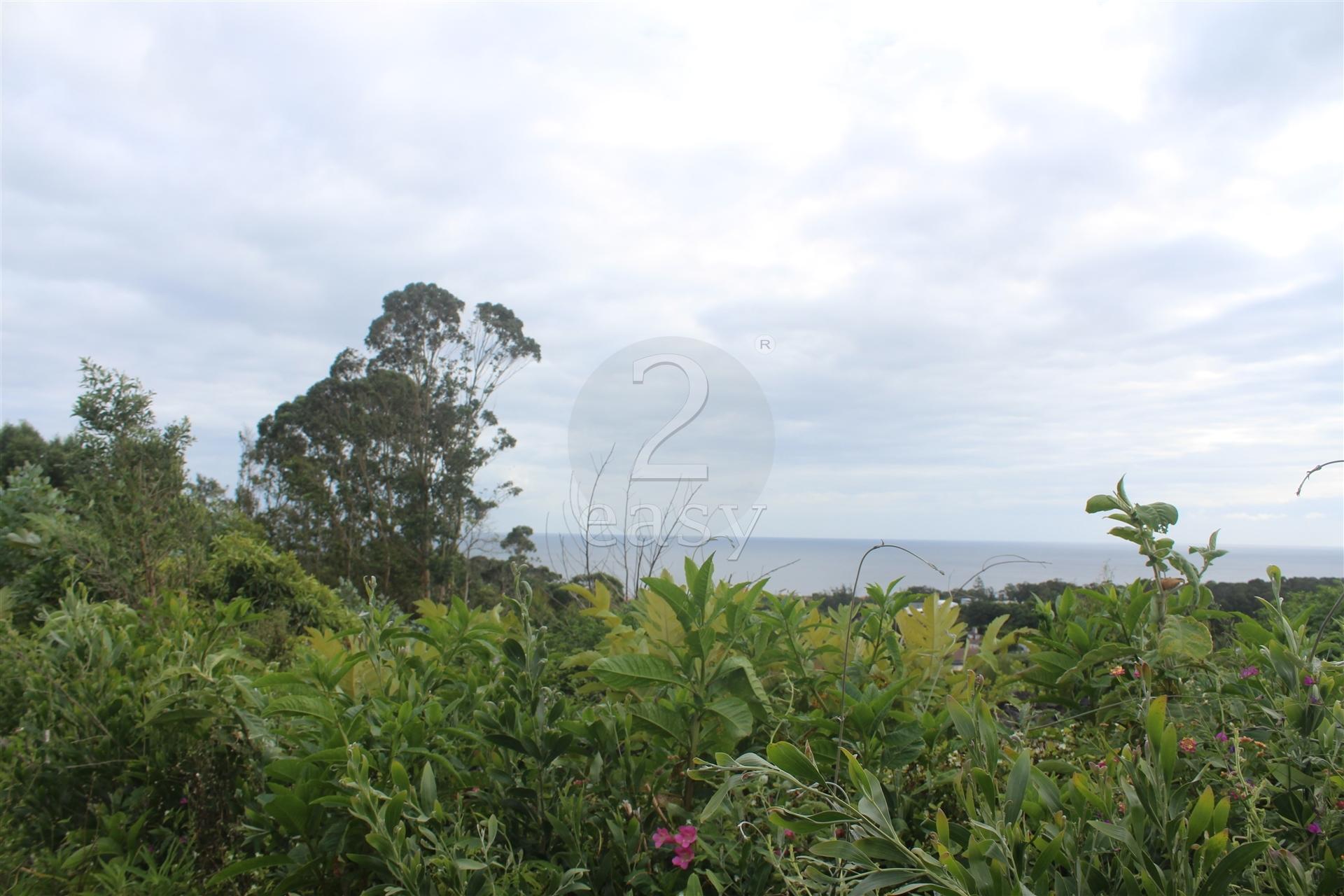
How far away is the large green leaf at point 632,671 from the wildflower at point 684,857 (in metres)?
0.19

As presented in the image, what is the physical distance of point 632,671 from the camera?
37.8 inches

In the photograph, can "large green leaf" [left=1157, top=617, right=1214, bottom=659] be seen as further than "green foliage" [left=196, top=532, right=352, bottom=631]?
No

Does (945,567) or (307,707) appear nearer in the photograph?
(307,707)

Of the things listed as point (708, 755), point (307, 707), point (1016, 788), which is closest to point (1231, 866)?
point (1016, 788)

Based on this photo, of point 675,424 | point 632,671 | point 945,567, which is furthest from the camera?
point 675,424

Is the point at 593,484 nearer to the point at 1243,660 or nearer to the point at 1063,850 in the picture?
the point at 1243,660

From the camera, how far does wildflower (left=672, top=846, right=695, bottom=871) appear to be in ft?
2.78

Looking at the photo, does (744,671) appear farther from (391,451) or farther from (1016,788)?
(391,451)

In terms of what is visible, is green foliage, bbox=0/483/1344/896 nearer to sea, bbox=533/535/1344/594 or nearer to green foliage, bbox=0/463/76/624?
sea, bbox=533/535/1344/594

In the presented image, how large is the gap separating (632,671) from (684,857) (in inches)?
8.5

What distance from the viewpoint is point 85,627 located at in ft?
4.74

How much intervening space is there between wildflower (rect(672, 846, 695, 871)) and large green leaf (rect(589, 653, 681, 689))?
0.19m

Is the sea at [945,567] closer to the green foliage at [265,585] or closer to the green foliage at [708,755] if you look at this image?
the green foliage at [708,755]

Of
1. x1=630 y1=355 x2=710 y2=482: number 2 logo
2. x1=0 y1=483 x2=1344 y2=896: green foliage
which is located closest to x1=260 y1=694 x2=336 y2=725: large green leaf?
x1=0 y1=483 x2=1344 y2=896: green foliage
